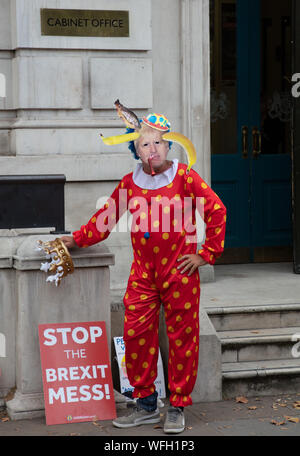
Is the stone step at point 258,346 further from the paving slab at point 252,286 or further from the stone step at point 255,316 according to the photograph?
the paving slab at point 252,286

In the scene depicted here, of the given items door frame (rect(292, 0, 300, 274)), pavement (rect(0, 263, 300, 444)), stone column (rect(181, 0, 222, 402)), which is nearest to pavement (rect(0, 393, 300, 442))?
pavement (rect(0, 263, 300, 444))

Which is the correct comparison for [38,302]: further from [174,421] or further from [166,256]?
[174,421]

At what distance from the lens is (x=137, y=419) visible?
5586 millimetres

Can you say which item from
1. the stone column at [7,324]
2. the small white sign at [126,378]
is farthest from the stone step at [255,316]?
the stone column at [7,324]

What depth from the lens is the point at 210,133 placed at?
359 inches

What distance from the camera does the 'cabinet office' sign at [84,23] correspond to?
766 cm

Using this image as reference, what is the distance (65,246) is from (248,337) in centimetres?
180

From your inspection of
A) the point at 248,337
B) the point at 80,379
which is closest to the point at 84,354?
the point at 80,379

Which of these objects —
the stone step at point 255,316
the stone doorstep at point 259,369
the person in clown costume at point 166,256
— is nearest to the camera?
the person in clown costume at point 166,256

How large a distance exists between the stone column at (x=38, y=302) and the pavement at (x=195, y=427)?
17 cm

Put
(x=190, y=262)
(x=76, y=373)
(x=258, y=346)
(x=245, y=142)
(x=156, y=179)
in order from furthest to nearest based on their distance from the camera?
(x=245, y=142)
(x=258, y=346)
(x=76, y=373)
(x=156, y=179)
(x=190, y=262)

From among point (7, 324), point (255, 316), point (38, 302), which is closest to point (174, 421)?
point (38, 302)

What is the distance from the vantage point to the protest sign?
5680 mm

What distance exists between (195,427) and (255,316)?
5.40 ft
